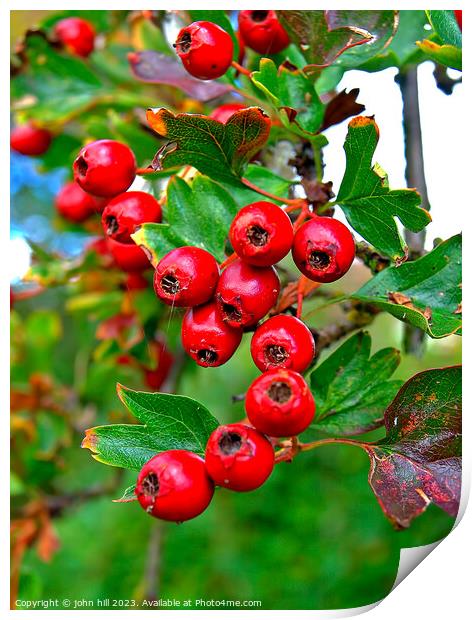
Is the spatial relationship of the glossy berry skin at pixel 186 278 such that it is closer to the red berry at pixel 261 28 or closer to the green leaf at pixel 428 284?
the green leaf at pixel 428 284

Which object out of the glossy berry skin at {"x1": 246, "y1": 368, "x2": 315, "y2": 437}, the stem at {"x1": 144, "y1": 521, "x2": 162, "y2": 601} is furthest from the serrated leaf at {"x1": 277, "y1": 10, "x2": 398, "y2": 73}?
the stem at {"x1": 144, "y1": 521, "x2": 162, "y2": 601}

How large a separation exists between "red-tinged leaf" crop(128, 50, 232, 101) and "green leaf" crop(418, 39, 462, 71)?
0.26 metres

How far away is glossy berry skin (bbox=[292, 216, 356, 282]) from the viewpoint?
524 mm

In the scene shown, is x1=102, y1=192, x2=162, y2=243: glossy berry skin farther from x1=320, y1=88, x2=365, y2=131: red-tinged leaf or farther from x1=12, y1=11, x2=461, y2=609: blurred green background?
x1=12, y1=11, x2=461, y2=609: blurred green background

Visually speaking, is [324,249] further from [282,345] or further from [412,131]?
[412,131]

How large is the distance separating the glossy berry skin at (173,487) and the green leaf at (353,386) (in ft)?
0.72

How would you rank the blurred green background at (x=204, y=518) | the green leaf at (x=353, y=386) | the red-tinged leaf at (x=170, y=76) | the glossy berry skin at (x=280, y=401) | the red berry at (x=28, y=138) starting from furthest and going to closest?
the blurred green background at (x=204, y=518) → the red berry at (x=28, y=138) → the red-tinged leaf at (x=170, y=76) → the green leaf at (x=353, y=386) → the glossy berry skin at (x=280, y=401)

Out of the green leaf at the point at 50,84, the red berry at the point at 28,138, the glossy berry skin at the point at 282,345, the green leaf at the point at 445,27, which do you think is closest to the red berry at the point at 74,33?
the green leaf at the point at 50,84

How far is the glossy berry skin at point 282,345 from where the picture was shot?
0.51 meters

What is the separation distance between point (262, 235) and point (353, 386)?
0.81 feet

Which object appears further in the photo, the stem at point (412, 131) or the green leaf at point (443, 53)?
the stem at point (412, 131)
